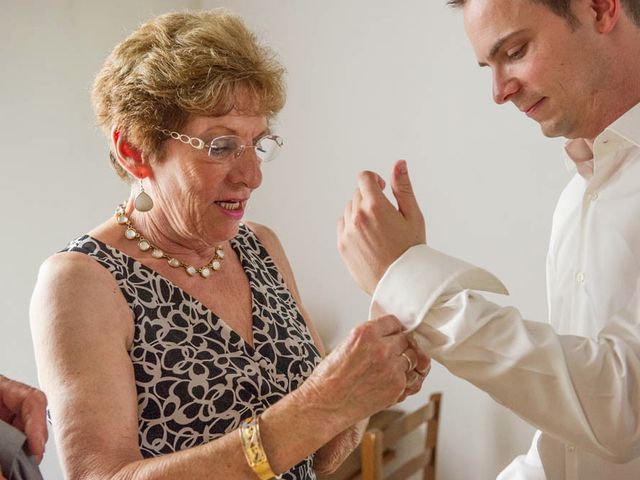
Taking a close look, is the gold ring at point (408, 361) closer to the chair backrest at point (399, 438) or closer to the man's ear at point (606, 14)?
the man's ear at point (606, 14)

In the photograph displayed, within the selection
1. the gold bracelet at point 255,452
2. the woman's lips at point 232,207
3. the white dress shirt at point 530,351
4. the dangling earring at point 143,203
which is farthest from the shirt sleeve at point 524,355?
the dangling earring at point 143,203

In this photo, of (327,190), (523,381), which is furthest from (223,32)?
(327,190)

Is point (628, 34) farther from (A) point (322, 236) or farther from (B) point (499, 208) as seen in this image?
(A) point (322, 236)

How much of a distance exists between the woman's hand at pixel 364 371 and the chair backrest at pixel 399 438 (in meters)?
1.19

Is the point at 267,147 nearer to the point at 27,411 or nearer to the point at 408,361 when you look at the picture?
the point at 408,361

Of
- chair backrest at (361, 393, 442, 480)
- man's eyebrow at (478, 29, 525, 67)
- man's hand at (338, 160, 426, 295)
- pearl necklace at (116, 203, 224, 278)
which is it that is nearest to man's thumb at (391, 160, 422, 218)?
man's hand at (338, 160, 426, 295)

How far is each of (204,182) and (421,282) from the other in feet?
2.08

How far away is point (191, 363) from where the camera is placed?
1510 millimetres

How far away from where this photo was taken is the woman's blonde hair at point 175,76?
1.60 meters

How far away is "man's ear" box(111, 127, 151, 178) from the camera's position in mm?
1676

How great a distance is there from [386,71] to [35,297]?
93.4 inches

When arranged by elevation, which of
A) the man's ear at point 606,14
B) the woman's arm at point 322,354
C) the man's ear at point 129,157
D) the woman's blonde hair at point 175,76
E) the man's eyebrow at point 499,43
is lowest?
the woman's arm at point 322,354

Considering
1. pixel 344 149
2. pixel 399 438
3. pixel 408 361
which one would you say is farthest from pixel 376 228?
pixel 344 149

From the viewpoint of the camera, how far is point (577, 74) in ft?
4.67
